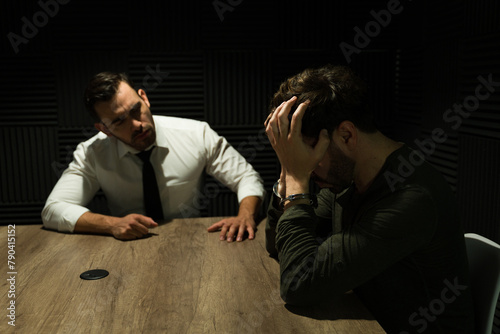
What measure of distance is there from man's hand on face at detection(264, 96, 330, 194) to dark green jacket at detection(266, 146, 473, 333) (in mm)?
101

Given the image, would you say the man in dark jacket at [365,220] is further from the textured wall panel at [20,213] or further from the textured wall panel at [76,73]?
the textured wall panel at [20,213]

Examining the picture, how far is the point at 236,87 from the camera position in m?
3.97

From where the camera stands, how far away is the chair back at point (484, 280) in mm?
1438

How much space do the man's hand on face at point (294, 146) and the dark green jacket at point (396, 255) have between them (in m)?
0.10

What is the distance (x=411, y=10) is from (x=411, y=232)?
2.97 meters

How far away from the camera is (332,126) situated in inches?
56.9

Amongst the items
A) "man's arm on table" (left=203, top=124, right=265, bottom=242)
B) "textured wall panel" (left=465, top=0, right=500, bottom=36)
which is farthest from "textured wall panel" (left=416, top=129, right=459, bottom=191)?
"man's arm on table" (left=203, top=124, right=265, bottom=242)

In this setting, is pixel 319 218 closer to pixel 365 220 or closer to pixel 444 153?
pixel 365 220

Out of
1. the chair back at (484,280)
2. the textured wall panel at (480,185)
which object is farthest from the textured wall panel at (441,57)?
the chair back at (484,280)

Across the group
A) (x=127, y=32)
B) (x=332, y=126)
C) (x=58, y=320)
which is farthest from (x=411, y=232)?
(x=127, y=32)

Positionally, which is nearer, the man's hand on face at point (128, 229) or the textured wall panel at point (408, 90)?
the man's hand on face at point (128, 229)

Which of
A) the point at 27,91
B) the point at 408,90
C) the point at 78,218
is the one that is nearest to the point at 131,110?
the point at 78,218

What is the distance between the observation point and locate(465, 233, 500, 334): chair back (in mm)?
1438

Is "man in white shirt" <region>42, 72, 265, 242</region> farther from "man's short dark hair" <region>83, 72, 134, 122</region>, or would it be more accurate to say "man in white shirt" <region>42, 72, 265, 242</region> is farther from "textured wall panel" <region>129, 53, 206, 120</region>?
"textured wall panel" <region>129, 53, 206, 120</region>
